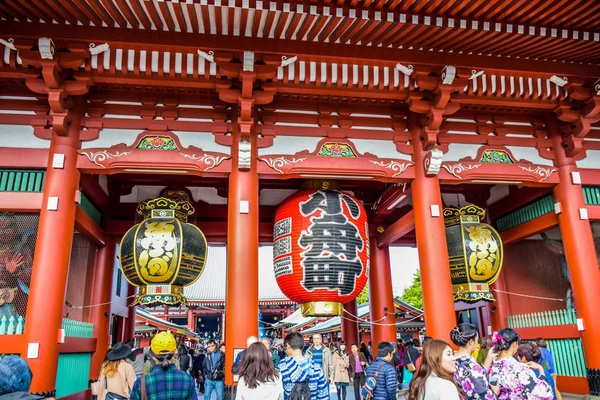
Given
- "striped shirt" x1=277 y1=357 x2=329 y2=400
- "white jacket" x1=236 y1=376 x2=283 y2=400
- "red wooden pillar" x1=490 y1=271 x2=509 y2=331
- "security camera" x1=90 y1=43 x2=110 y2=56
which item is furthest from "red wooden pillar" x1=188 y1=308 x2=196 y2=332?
"white jacket" x1=236 y1=376 x2=283 y2=400

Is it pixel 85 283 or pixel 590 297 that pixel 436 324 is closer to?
pixel 590 297

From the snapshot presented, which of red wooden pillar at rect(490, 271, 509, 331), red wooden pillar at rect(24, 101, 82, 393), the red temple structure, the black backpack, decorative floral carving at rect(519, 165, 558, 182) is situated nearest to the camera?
the black backpack

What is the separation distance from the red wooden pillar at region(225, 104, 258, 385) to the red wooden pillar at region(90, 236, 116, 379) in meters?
3.48

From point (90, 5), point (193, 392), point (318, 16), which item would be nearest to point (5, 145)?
point (90, 5)

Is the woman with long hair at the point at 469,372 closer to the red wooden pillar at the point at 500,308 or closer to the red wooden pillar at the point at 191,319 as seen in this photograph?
the red wooden pillar at the point at 500,308

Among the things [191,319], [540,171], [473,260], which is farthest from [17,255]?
[191,319]

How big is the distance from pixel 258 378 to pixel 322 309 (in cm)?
404

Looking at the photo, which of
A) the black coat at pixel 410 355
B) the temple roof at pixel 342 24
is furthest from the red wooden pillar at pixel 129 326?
the temple roof at pixel 342 24

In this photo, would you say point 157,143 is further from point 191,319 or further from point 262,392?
point 191,319

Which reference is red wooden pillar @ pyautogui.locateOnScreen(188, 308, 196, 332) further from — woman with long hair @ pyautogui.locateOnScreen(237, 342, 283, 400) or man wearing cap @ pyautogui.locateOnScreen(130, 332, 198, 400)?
woman with long hair @ pyautogui.locateOnScreen(237, 342, 283, 400)

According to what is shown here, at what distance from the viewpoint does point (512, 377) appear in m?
3.52

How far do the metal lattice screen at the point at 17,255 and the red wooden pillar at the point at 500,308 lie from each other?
9.47 meters

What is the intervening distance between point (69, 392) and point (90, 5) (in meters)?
5.71

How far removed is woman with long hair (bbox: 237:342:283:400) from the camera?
3.38 m
